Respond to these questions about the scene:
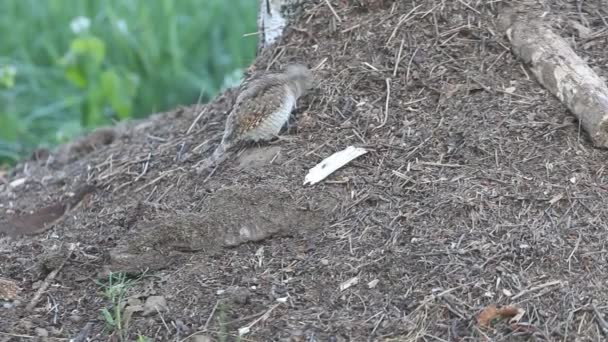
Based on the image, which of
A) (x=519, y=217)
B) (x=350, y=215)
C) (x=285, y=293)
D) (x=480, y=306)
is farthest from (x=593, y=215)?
(x=285, y=293)

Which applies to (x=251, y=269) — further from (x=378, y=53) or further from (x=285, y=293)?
(x=378, y=53)

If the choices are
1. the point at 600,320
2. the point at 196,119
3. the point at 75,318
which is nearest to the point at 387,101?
the point at 196,119

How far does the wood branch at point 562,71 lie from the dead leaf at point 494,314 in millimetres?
953

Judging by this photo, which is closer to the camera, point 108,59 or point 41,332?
point 41,332

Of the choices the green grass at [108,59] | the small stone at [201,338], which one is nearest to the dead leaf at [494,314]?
the small stone at [201,338]

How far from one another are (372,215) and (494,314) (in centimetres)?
67

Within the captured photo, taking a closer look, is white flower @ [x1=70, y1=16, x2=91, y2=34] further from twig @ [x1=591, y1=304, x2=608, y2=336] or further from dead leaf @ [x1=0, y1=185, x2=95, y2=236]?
twig @ [x1=591, y1=304, x2=608, y2=336]

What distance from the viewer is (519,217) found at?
3.62 meters

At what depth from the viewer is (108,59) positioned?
7324 mm

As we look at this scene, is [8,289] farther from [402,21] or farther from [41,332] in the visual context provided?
[402,21]

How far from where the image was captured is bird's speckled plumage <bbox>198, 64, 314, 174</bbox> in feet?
13.6

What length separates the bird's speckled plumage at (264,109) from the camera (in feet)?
13.6

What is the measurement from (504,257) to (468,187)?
367mm

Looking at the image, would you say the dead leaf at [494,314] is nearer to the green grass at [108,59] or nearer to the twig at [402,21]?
the twig at [402,21]
